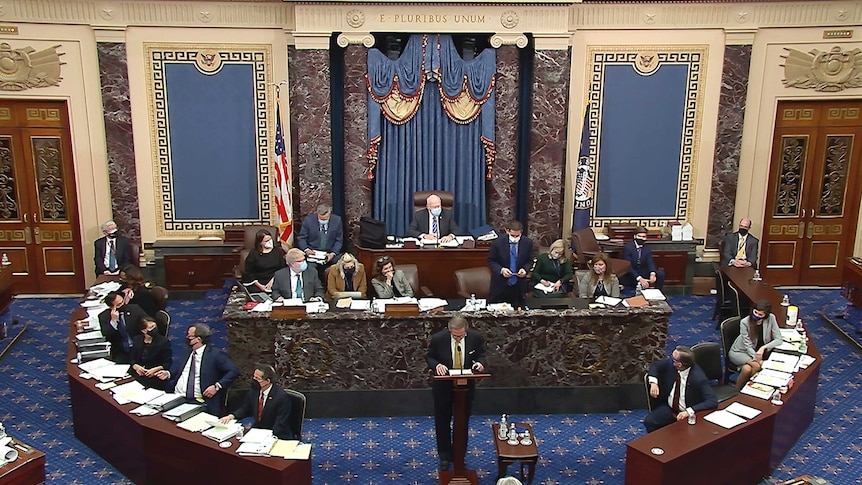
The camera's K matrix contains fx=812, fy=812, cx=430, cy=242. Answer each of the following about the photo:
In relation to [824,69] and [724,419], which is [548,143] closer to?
[824,69]

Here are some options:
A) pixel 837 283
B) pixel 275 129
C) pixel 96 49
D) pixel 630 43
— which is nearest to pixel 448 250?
pixel 275 129

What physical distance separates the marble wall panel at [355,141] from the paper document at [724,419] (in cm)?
562

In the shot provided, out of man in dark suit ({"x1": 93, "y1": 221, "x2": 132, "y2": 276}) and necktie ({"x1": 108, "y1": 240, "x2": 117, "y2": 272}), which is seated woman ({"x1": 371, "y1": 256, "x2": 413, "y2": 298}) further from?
necktie ({"x1": 108, "y1": 240, "x2": 117, "y2": 272})

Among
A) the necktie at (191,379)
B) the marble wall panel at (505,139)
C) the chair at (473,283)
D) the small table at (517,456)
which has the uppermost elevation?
the marble wall panel at (505,139)

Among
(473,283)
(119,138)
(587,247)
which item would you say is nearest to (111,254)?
(119,138)

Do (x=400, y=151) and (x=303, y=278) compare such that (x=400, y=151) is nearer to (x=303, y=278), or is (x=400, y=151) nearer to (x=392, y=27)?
(x=392, y=27)

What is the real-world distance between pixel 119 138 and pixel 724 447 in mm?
8749

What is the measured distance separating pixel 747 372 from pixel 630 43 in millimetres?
5491

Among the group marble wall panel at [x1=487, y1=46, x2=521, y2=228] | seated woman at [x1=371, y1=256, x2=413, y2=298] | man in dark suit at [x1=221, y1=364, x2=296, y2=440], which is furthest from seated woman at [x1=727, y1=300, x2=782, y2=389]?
man in dark suit at [x1=221, y1=364, x2=296, y2=440]

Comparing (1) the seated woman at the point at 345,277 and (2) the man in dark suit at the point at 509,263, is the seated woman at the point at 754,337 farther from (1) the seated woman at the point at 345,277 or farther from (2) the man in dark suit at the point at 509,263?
(1) the seated woman at the point at 345,277

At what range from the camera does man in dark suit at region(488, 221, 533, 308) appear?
9328 millimetres

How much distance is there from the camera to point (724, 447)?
6465mm

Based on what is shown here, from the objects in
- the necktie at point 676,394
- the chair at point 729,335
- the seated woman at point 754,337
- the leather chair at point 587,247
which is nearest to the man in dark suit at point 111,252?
the leather chair at point 587,247

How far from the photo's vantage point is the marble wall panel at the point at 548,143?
36.3 ft
